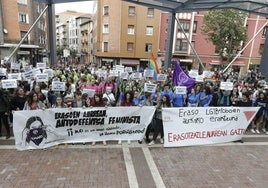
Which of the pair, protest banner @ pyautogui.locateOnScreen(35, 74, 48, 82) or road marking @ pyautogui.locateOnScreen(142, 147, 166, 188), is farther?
protest banner @ pyautogui.locateOnScreen(35, 74, 48, 82)

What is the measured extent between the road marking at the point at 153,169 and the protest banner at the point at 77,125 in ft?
2.20

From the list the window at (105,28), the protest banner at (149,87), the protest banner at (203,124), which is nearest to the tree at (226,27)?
the window at (105,28)

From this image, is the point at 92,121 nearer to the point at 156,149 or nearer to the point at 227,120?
the point at 156,149

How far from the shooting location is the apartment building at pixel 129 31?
123 feet

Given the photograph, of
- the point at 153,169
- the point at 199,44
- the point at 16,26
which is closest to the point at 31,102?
the point at 153,169

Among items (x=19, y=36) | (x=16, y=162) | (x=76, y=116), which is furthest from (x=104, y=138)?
(x=19, y=36)

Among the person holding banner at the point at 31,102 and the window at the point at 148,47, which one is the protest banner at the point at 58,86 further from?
the window at the point at 148,47

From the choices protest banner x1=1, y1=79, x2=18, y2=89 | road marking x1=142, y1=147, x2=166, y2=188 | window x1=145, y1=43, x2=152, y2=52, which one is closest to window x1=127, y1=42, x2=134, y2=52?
window x1=145, y1=43, x2=152, y2=52

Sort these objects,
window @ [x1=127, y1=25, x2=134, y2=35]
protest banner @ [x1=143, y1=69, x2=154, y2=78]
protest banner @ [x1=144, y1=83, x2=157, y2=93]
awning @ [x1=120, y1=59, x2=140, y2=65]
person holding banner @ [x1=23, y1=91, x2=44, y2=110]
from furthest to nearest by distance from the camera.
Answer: awning @ [x1=120, y1=59, x2=140, y2=65] → window @ [x1=127, y1=25, x2=134, y2=35] → protest banner @ [x1=143, y1=69, x2=154, y2=78] → protest banner @ [x1=144, y1=83, x2=157, y2=93] → person holding banner @ [x1=23, y1=91, x2=44, y2=110]

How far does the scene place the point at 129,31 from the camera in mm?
37969

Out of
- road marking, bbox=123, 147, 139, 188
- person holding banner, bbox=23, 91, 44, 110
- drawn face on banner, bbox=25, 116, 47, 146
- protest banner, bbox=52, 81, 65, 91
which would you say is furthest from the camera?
protest banner, bbox=52, 81, 65, 91

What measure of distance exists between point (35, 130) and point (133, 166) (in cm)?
298

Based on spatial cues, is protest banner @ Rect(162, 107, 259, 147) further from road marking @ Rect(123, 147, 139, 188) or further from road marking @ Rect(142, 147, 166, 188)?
road marking @ Rect(123, 147, 139, 188)

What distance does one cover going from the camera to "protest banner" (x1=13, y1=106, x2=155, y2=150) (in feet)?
21.2
